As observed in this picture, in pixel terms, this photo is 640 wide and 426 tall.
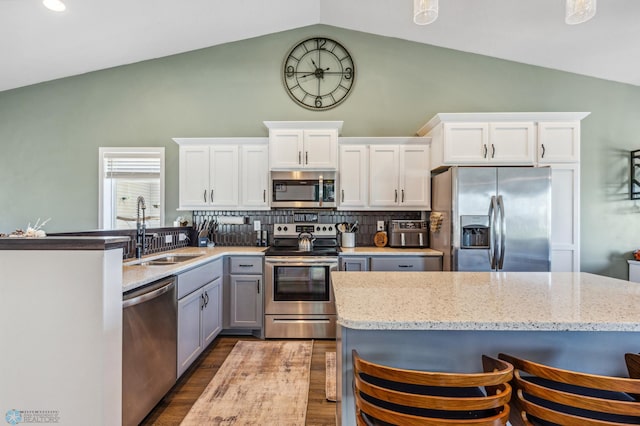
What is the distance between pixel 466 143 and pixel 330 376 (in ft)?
8.51

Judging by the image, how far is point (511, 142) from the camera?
3.19 meters

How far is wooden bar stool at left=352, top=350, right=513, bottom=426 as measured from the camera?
2.85ft

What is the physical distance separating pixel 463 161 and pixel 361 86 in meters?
1.63

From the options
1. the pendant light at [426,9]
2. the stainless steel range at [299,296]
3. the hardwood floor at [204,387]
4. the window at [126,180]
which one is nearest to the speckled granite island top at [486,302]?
the hardwood floor at [204,387]

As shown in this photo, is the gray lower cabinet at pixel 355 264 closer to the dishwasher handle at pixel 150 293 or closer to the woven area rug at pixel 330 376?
the woven area rug at pixel 330 376

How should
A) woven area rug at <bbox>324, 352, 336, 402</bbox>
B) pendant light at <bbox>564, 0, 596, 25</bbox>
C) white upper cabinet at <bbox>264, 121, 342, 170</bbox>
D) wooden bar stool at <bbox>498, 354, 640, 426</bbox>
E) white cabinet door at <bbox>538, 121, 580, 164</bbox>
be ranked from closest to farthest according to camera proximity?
1. wooden bar stool at <bbox>498, 354, 640, 426</bbox>
2. pendant light at <bbox>564, 0, 596, 25</bbox>
3. woven area rug at <bbox>324, 352, 336, 402</bbox>
4. white cabinet door at <bbox>538, 121, 580, 164</bbox>
5. white upper cabinet at <bbox>264, 121, 342, 170</bbox>

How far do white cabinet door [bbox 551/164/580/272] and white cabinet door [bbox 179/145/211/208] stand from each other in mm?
3787

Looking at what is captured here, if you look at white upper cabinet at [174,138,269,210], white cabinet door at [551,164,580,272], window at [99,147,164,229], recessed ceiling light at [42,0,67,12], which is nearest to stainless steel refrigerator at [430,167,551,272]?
white cabinet door at [551,164,580,272]

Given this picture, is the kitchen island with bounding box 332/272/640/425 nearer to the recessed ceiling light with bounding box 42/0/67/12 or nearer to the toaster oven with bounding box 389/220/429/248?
the toaster oven with bounding box 389/220/429/248

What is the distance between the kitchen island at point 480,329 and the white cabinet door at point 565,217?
212cm

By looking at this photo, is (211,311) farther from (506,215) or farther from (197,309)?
(506,215)

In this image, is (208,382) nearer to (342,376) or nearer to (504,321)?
(342,376)

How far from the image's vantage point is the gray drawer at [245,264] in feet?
10.7

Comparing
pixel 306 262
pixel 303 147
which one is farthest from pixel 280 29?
pixel 306 262
